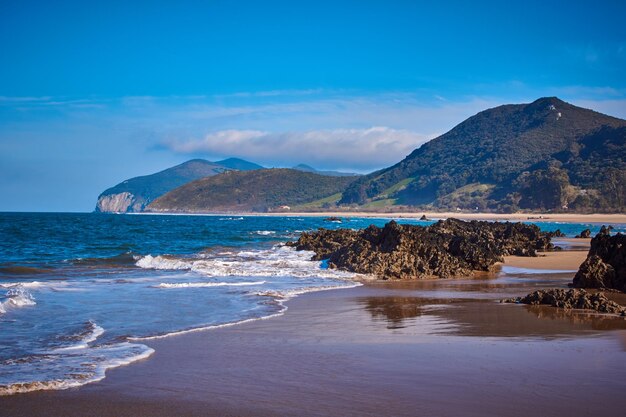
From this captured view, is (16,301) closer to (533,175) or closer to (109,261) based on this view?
(109,261)

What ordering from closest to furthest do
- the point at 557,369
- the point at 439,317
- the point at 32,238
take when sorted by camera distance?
the point at 557,369
the point at 439,317
the point at 32,238

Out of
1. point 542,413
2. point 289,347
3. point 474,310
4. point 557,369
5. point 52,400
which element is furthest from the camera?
point 474,310

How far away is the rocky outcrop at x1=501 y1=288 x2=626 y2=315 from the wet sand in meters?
0.48

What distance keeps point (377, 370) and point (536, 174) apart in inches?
5159

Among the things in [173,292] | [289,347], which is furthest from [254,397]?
[173,292]

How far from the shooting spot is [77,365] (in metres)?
7.39

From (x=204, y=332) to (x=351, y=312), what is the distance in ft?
10.7

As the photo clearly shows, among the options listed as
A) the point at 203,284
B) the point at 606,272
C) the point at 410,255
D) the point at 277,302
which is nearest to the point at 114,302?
the point at 277,302

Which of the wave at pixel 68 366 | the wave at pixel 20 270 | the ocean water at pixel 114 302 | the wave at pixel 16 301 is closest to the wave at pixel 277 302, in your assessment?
the ocean water at pixel 114 302

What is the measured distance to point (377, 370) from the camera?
708 centimetres

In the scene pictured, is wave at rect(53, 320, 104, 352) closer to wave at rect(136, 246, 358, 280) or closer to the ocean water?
the ocean water

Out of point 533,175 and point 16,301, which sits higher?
point 533,175

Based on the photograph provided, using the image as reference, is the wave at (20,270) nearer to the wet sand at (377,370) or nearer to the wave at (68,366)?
the wet sand at (377,370)

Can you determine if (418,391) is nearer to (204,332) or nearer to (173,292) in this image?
(204,332)
